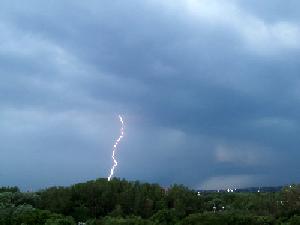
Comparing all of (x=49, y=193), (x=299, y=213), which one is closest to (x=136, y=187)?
(x=49, y=193)

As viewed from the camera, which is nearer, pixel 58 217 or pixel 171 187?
pixel 58 217

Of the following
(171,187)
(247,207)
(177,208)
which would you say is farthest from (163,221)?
(171,187)

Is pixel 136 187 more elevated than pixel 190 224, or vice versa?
pixel 136 187

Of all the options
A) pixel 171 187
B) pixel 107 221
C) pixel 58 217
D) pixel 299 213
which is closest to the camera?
pixel 107 221

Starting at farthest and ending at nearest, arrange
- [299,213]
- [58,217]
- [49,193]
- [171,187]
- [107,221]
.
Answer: [171,187], [49,193], [299,213], [58,217], [107,221]

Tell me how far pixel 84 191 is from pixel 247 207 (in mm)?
5583

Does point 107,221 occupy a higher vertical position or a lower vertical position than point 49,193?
lower

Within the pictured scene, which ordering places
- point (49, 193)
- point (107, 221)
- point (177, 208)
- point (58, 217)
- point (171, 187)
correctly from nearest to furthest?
point (107, 221), point (58, 217), point (177, 208), point (49, 193), point (171, 187)

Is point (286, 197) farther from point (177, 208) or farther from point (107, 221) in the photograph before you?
point (107, 221)

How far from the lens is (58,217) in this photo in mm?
15586

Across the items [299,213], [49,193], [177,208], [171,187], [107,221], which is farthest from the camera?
[171,187]

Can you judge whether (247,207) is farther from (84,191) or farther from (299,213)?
(84,191)

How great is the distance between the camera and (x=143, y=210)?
1912cm

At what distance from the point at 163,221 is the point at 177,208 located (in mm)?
2614
